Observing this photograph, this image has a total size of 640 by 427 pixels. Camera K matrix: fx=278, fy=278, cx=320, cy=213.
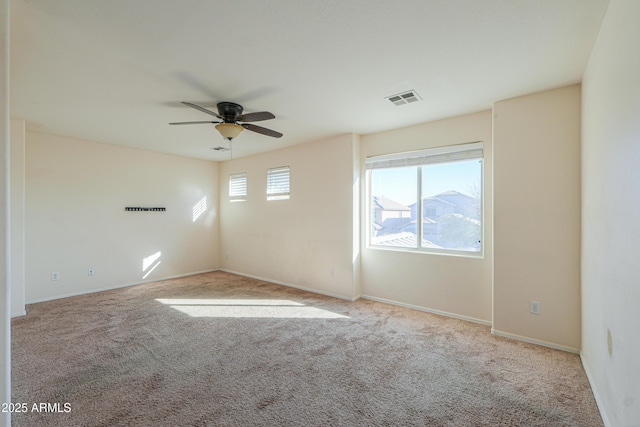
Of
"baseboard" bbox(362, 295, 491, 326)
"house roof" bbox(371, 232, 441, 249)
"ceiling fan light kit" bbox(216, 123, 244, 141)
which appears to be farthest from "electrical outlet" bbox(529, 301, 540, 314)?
"ceiling fan light kit" bbox(216, 123, 244, 141)

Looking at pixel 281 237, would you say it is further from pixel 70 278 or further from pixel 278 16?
pixel 278 16

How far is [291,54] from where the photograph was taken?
2.16 m

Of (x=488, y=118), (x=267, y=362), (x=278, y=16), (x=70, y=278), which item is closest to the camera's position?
(x=278, y=16)

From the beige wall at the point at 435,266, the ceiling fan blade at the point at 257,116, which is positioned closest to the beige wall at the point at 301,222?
the beige wall at the point at 435,266

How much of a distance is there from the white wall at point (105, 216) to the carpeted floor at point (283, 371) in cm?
100

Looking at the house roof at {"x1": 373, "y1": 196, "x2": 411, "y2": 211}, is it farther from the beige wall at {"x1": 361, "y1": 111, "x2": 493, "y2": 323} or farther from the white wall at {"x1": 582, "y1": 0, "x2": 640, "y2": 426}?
the white wall at {"x1": 582, "y1": 0, "x2": 640, "y2": 426}

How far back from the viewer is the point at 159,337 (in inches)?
118

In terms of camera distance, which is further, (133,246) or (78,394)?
(133,246)

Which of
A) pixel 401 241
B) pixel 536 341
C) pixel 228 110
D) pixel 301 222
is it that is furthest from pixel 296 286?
pixel 536 341

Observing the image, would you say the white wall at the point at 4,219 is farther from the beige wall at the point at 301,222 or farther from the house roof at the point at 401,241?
the house roof at the point at 401,241

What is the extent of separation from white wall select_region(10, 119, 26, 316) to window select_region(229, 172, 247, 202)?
3292mm

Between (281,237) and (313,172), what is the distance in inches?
56.9

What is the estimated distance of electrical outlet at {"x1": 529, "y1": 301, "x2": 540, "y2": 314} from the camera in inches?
112

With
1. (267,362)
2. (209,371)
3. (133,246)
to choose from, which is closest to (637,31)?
(267,362)
